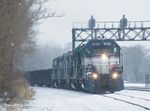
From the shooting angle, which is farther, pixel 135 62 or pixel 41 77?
pixel 135 62

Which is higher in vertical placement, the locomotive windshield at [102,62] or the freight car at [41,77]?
the locomotive windshield at [102,62]

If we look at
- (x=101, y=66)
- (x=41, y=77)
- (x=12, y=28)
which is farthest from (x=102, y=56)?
(x=41, y=77)

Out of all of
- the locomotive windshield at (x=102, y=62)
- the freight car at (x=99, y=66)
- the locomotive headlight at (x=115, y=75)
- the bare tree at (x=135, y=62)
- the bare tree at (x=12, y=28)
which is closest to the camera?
the bare tree at (x=12, y=28)

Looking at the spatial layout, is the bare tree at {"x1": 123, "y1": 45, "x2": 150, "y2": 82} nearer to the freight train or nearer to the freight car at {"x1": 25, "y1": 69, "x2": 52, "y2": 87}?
the freight car at {"x1": 25, "y1": 69, "x2": 52, "y2": 87}

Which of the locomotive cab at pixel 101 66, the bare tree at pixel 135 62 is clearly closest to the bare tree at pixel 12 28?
the locomotive cab at pixel 101 66

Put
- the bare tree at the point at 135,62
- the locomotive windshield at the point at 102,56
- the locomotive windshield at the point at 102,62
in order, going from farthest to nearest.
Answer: the bare tree at the point at 135,62
the locomotive windshield at the point at 102,56
the locomotive windshield at the point at 102,62

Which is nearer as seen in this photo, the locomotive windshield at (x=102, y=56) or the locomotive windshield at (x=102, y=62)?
the locomotive windshield at (x=102, y=62)

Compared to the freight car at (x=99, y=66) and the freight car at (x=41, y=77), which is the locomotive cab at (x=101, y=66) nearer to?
the freight car at (x=99, y=66)

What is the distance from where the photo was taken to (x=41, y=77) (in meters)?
61.2

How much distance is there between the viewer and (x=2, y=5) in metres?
19.0

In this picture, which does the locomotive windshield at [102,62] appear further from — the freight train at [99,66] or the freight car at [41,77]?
the freight car at [41,77]

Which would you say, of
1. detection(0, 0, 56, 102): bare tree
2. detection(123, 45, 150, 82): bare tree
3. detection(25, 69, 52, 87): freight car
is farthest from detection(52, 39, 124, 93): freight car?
detection(123, 45, 150, 82): bare tree

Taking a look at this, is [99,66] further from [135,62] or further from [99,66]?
[135,62]

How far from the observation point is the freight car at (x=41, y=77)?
A: 5838 cm
